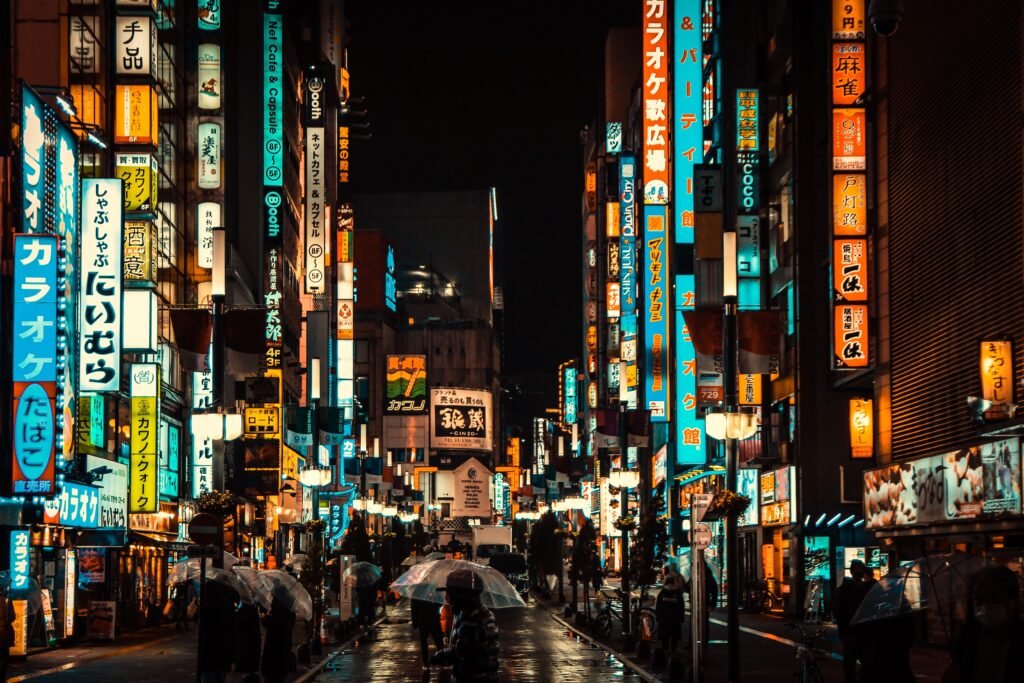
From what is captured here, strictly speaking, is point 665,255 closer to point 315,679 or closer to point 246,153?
point 246,153

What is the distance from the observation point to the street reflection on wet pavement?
95.1ft


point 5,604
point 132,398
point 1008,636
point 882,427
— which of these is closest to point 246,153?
point 132,398

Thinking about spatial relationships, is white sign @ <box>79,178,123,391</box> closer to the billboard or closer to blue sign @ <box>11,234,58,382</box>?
blue sign @ <box>11,234,58,382</box>

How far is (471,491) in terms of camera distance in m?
131

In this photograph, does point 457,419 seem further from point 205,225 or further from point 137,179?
point 137,179

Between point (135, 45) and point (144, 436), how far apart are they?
1127 centimetres

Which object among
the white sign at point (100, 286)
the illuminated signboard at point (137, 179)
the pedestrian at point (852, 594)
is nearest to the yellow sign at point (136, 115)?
the illuminated signboard at point (137, 179)

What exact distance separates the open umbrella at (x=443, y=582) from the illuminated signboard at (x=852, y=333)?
2051 centimetres

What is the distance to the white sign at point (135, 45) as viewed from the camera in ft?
151

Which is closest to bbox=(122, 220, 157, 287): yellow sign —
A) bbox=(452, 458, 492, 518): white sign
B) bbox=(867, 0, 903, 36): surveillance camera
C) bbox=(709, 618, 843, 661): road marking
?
bbox=(709, 618, 843, 661): road marking

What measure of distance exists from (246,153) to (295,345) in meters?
17.5

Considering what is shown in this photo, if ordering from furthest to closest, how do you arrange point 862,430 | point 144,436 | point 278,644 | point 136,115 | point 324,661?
1. point 136,115
2. point 144,436
3. point 862,430
4. point 324,661
5. point 278,644

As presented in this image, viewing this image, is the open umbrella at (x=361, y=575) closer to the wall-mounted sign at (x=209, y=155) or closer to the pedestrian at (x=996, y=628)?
the wall-mounted sign at (x=209, y=155)

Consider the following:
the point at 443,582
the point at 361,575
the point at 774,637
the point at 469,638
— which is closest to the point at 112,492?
the point at 361,575
